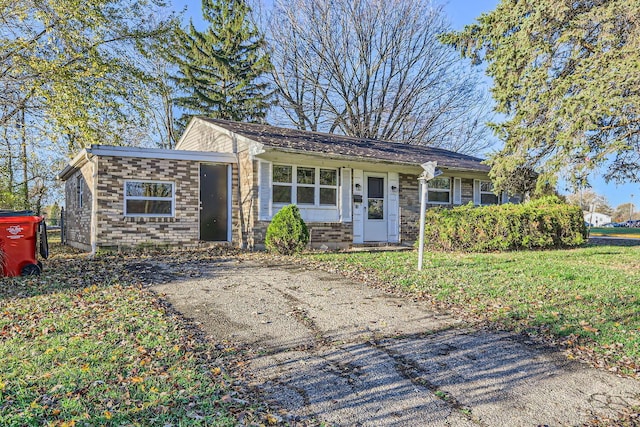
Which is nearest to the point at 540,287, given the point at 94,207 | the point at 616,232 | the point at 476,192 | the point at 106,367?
the point at 106,367

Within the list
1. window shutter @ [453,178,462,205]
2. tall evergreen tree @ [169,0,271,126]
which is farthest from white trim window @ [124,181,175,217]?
tall evergreen tree @ [169,0,271,126]

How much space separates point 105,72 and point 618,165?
593 inches

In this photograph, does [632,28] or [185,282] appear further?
[632,28]

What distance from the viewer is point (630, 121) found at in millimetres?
8945

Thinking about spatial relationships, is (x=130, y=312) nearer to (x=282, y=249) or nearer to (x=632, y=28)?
(x=282, y=249)

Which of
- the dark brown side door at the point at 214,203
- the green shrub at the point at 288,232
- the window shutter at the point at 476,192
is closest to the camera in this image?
the green shrub at the point at 288,232

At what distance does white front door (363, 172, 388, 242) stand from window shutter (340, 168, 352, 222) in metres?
0.70

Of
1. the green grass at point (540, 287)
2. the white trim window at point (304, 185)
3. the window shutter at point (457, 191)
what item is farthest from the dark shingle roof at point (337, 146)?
the green grass at point (540, 287)

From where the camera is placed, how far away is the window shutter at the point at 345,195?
1237 cm

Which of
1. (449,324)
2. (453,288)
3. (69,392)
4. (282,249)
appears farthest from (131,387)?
(282,249)

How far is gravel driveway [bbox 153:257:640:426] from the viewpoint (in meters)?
2.92

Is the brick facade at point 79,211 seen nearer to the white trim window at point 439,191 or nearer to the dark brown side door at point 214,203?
the dark brown side door at point 214,203

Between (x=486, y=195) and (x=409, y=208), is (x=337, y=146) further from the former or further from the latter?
(x=486, y=195)

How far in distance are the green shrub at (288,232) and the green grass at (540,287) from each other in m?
0.54
